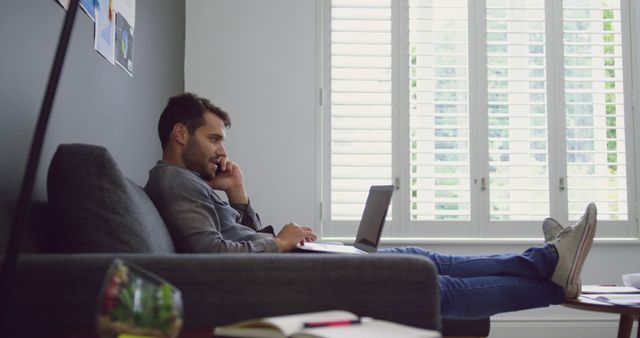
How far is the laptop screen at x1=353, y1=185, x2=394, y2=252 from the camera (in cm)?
269

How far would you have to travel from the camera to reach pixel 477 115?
3.76 metres

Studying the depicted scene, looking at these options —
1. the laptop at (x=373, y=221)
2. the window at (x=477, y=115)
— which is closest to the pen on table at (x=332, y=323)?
the laptop at (x=373, y=221)

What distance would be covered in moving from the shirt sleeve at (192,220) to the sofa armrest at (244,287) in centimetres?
60

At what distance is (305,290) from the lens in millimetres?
1287

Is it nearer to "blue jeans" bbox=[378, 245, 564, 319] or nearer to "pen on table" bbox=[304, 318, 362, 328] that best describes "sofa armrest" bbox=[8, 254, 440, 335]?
"pen on table" bbox=[304, 318, 362, 328]

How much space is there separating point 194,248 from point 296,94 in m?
1.93

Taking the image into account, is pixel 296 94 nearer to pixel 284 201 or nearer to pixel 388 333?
pixel 284 201

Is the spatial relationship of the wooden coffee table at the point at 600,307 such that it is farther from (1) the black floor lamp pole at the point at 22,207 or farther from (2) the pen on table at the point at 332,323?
(1) the black floor lamp pole at the point at 22,207

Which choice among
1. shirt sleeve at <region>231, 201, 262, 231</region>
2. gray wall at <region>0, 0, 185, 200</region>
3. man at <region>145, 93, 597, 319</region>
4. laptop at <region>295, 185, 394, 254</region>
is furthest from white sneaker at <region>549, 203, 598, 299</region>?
gray wall at <region>0, 0, 185, 200</region>

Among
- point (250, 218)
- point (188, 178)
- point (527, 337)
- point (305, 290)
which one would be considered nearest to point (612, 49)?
point (527, 337)

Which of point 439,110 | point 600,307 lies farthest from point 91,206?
point 439,110

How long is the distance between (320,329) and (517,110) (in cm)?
303

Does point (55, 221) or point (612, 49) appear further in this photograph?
point (612, 49)

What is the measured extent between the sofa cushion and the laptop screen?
1280mm
